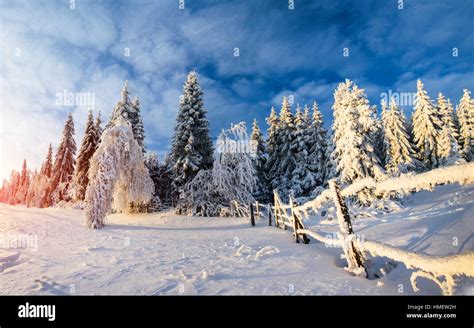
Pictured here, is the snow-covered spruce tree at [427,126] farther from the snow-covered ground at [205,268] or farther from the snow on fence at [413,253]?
the snow on fence at [413,253]

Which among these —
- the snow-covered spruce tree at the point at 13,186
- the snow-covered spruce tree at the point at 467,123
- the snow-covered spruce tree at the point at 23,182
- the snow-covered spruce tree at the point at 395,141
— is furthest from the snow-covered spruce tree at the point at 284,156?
the snow-covered spruce tree at the point at 13,186

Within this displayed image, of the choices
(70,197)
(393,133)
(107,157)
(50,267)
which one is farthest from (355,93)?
(70,197)

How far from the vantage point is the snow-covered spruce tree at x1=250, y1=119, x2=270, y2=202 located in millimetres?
30703

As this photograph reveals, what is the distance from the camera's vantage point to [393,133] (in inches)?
1237

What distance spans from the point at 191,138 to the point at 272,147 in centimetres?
1497

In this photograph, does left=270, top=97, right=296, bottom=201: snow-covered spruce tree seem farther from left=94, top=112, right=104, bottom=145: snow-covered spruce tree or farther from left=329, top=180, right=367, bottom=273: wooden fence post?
left=329, top=180, right=367, bottom=273: wooden fence post

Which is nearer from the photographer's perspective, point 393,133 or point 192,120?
point 192,120

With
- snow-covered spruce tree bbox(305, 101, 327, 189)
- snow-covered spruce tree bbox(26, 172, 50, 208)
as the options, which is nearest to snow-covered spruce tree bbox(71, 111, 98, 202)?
snow-covered spruce tree bbox(26, 172, 50, 208)

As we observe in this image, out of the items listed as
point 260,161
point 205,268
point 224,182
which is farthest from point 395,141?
point 205,268

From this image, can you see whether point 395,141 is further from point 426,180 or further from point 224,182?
point 426,180

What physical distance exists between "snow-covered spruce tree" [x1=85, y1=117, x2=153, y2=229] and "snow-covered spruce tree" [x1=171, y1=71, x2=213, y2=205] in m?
6.28

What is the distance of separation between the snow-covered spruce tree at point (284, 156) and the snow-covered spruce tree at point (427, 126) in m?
15.7
